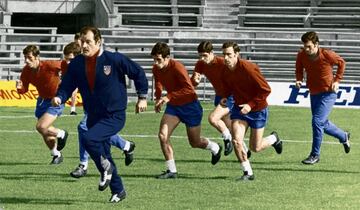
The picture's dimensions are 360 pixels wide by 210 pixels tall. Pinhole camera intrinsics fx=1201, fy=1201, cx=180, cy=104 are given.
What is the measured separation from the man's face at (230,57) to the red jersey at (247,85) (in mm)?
73

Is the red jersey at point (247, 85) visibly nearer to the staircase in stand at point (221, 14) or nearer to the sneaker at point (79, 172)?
the sneaker at point (79, 172)

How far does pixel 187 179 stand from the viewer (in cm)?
1678

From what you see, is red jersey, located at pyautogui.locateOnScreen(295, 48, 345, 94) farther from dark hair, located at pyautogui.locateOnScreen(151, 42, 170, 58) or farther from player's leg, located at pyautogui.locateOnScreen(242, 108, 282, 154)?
dark hair, located at pyautogui.locateOnScreen(151, 42, 170, 58)

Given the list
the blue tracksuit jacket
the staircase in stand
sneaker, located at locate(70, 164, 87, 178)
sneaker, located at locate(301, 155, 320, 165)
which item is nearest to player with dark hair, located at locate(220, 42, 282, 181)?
sneaker, located at locate(70, 164, 87, 178)

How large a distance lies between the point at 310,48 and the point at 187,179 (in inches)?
132

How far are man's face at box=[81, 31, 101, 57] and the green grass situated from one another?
175 cm

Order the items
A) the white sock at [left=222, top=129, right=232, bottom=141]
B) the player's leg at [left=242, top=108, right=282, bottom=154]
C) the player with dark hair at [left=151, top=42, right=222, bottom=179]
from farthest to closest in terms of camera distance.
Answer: the white sock at [left=222, top=129, right=232, bottom=141], the player with dark hair at [left=151, top=42, right=222, bottom=179], the player's leg at [left=242, top=108, right=282, bottom=154]

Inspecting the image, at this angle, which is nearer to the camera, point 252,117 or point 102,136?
point 102,136

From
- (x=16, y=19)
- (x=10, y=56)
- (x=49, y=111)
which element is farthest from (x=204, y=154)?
(x=16, y=19)

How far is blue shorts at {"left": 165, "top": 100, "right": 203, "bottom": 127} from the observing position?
1734 cm

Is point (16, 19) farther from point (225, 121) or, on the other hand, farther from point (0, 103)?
point (225, 121)

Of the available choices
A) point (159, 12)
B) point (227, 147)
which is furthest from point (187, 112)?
point (159, 12)

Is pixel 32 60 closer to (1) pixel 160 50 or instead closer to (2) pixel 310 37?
(1) pixel 160 50

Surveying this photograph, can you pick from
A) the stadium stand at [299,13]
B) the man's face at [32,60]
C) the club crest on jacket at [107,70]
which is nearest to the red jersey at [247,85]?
the club crest on jacket at [107,70]
